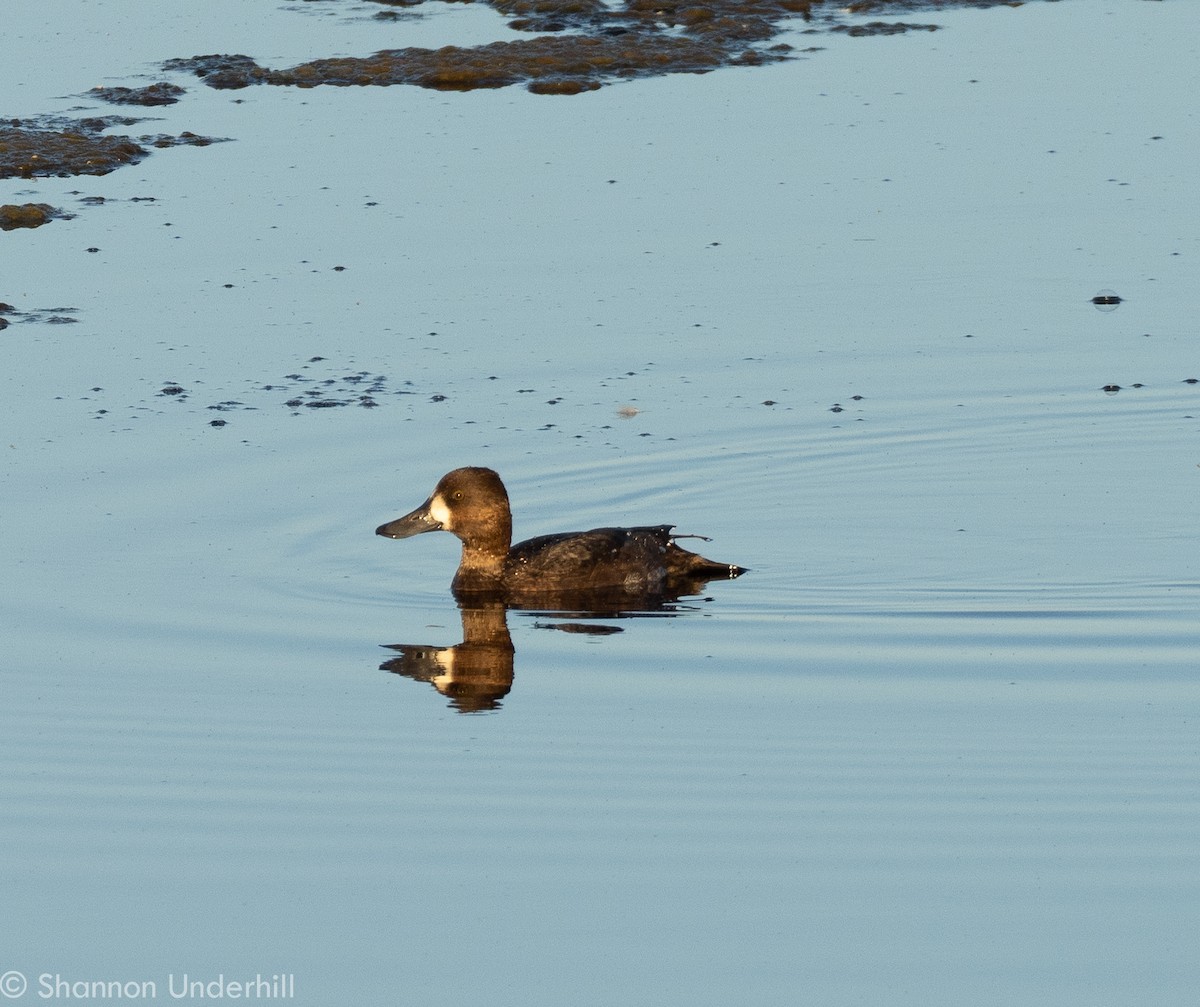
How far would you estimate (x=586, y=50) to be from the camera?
20.4 metres

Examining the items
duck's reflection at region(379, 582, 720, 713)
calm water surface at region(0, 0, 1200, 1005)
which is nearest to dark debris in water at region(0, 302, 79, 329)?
calm water surface at region(0, 0, 1200, 1005)

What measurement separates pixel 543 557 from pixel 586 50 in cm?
1084

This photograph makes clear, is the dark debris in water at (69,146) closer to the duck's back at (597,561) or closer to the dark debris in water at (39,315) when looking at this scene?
the dark debris in water at (39,315)

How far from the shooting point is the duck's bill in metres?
10.6

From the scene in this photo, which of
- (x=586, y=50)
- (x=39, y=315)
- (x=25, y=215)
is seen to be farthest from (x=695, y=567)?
(x=586, y=50)

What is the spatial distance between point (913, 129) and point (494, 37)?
5139mm

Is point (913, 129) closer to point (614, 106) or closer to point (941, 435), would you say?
Answer: point (614, 106)

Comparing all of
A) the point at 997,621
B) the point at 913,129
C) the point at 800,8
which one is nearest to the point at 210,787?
the point at 997,621

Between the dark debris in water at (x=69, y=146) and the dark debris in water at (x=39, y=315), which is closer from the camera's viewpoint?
the dark debris in water at (x=39, y=315)

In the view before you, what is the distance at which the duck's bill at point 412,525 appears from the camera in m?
10.6

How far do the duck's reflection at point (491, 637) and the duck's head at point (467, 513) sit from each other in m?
0.32

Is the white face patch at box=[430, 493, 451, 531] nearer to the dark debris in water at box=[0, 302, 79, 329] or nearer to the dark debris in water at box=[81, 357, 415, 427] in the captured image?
the dark debris in water at box=[81, 357, 415, 427]

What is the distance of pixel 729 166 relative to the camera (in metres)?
16.7
